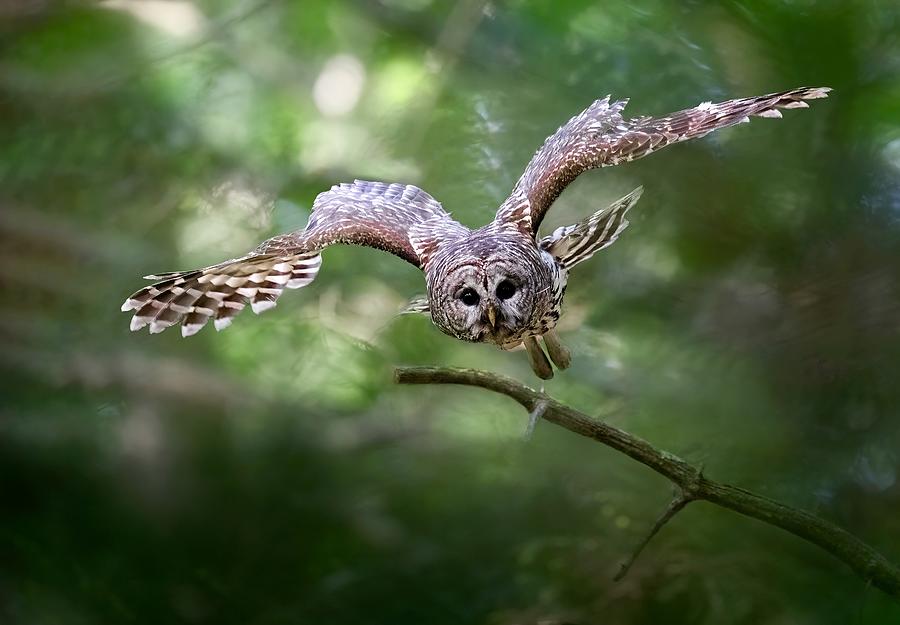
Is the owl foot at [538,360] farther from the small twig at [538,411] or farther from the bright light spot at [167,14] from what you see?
the bright light spot at [167,14]

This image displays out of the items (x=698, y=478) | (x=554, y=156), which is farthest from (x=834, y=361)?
(x=554, y=156)

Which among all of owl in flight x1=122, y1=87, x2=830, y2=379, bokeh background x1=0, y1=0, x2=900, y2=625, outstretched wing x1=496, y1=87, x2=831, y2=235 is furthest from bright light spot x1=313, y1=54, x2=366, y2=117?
outstretched wing x1=496, y1=87, x2=831, y2=235

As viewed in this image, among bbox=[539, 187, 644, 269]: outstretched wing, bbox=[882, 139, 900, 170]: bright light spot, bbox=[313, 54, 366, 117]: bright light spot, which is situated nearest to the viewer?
bbox=[539, 187, 644, 269]: outstretched wing

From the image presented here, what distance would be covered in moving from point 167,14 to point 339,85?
1.59ft

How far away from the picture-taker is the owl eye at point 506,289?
1274 millimetres

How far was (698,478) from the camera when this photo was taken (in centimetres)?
136

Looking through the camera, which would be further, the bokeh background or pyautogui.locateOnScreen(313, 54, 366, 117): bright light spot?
pyautogui.locateOnScreen(313, 54, 366, 117): bright light spot

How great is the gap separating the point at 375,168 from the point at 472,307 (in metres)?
1.03

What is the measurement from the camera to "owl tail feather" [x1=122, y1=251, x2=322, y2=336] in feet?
4.30

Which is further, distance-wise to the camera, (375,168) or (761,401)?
(375,168)

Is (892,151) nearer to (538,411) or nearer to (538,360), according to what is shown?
(538,360)

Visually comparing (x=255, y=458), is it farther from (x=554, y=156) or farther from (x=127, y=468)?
(x=554, y=156)

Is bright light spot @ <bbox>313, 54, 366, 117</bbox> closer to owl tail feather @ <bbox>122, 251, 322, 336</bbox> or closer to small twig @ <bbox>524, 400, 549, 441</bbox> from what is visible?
owl tail feather @ <bbox>122, 251, 322, 336</bbox>

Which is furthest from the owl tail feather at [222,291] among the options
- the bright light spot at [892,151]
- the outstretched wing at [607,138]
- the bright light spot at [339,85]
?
the bright light spot at [892,151]
